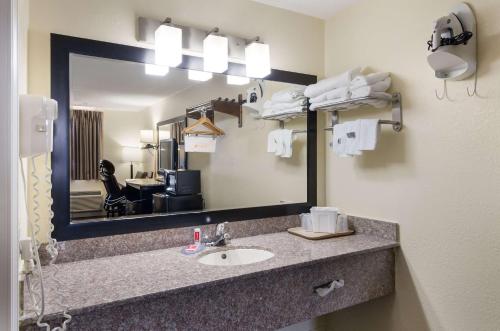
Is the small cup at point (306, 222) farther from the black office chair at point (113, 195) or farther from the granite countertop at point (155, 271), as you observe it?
the black office chair at point (113, 195)

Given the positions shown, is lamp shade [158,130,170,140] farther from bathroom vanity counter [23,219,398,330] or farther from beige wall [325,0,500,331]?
beige wall [325,0,500,331]

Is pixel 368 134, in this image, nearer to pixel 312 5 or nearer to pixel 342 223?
pixel 342 223

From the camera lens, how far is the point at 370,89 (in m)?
1.64

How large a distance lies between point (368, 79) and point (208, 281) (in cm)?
125

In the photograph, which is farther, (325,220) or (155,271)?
(325,220)

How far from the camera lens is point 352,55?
1.99 m

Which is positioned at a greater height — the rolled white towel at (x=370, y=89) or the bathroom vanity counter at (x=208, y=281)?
the rolled white towel at (x=370, y=89)

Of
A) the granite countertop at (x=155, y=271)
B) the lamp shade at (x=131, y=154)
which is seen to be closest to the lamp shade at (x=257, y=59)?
the lamp shade at (x=131, y=154)

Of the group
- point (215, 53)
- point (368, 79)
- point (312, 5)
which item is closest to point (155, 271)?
point (215, 53)

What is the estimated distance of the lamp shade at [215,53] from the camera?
67.9 inches

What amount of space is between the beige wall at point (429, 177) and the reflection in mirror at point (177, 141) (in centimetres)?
45

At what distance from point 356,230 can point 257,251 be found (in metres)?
0.66

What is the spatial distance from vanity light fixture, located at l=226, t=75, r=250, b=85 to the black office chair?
80 cm

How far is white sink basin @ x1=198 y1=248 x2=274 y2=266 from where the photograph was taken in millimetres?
1644
